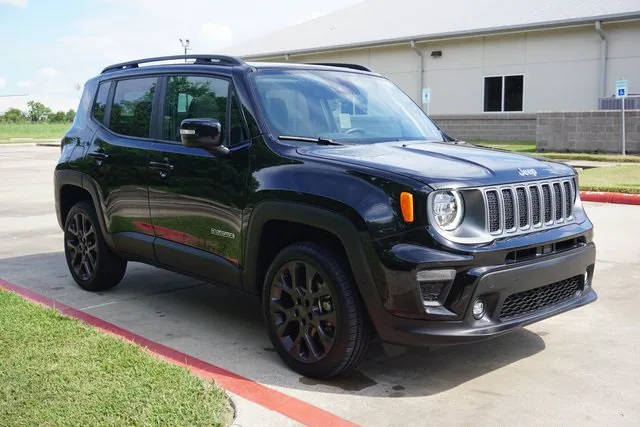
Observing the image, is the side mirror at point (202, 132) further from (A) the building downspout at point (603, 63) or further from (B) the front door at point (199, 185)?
(A) the building downspout at point (603, 63)

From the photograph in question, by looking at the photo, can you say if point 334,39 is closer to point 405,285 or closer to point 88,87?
point 88,87

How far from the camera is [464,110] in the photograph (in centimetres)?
2905

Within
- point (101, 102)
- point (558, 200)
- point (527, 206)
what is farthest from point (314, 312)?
point (101, 102)

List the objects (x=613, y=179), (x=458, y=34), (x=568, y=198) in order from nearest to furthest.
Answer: (x=568, y=198)
(x=613, y=179)
(x=458, y=34)

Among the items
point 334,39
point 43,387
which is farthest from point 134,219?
point 334,39

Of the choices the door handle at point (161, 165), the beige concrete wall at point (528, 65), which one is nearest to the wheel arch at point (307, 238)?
the door handle at point (161, 165)

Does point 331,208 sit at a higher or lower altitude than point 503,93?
lower

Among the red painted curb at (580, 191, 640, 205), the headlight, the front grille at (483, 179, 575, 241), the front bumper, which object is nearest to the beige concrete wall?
the red painted curb at (580, 191, 640, 205)

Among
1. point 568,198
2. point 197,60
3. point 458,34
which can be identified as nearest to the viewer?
point 568,198

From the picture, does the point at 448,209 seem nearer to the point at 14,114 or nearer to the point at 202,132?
the point at 202,132

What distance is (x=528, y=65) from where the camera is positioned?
1060 inches

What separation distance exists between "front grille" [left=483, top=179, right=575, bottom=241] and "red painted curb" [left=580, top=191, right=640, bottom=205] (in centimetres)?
787

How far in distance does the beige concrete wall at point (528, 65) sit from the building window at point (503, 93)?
0.23m

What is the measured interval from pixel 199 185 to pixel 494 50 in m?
24.3
